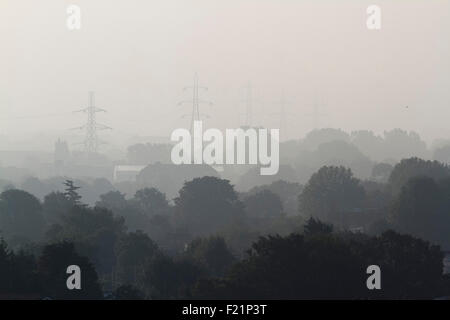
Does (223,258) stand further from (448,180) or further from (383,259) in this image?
(448,180)

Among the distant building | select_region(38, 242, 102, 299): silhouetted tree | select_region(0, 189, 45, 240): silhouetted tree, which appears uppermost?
the distant building

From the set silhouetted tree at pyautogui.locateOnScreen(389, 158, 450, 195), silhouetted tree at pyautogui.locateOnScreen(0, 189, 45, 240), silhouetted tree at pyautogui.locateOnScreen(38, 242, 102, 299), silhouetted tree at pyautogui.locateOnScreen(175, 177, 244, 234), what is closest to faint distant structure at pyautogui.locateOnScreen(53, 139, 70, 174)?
silhouetted tree at pyautogui.locateOnScreen(389, 158, 450, 195)

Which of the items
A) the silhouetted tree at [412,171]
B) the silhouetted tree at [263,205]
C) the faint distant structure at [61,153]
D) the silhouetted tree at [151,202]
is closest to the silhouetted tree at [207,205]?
the silhouetted tree at [263,205]

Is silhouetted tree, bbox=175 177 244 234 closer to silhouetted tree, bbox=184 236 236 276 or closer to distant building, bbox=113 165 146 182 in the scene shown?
silhouetted tree, bbox=184 236 236 276

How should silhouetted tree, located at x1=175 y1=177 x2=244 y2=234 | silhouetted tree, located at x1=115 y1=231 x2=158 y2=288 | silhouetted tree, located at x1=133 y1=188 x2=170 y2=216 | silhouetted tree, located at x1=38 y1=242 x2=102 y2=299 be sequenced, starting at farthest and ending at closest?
silhouetted tree, located at x1=133 y1=188 x2=170 y2=216 → silhouetted tree, located at x1=175 y1=177 x2=244 y2=234 → silhouetted tree, located at x1=115 y1=231 x2=158 y2=288 → silhouetted tree, located at x1=38 y1=242 x2=102 y2=299

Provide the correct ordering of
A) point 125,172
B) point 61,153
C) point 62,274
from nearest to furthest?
point 62,274 < point 61,153 < point 125,172

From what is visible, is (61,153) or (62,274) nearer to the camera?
(62,274)

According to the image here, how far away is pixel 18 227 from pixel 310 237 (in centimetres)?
3480

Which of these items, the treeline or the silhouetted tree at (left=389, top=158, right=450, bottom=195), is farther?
the silhouetted tree at (left=389, top=158, right=450, bottom=195)

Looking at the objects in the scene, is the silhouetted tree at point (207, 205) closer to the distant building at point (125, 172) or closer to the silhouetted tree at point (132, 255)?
the silhouetted tree at point (132, 255)

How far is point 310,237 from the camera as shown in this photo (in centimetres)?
4553

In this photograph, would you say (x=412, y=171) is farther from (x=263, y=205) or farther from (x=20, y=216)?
(x=20, y=216)

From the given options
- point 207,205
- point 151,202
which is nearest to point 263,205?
point 207,205

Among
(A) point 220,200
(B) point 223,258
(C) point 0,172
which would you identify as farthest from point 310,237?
(C) point 0,172
